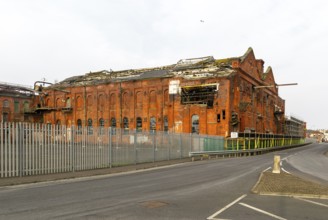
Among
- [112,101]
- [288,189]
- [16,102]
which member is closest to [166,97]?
[112,101]

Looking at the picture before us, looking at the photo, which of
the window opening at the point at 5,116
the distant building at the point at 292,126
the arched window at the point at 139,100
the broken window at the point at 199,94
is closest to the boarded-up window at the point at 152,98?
the arched window at the point at 139,100

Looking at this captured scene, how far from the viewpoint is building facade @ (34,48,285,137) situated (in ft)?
144

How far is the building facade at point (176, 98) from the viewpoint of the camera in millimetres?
43750

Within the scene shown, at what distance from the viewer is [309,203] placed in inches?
345

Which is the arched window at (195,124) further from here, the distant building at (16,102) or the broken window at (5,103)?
the broken window at (5,103)

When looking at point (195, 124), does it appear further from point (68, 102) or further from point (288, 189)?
point (288, 189)

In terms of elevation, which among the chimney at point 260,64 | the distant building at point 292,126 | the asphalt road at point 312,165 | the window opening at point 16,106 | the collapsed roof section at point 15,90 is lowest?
the asphalt road at point 312,165

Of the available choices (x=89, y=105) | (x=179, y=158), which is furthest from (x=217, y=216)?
(x=89, y=105)

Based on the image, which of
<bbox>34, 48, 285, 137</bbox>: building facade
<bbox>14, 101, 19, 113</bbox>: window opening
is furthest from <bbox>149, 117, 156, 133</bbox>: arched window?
<bbox>14, 101, 19, 113</bbox>: window opening

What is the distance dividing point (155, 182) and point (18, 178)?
560cm

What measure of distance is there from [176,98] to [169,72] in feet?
17.4

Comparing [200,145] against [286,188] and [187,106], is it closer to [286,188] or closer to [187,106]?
[187,106]

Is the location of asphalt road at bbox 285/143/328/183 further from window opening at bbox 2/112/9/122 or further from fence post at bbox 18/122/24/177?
window opening at bbox 2/112/9/122

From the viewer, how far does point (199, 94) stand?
4528 centimetres
